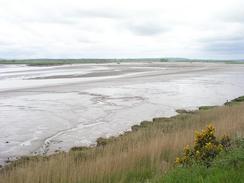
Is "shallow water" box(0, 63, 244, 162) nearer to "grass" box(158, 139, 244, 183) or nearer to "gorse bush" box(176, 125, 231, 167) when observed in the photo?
"gorse bush" box(176, 125, 231, 167)

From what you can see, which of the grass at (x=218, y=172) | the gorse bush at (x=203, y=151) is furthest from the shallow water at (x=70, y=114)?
the grass at (x=218, y=172)

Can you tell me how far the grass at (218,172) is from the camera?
14.6 ft

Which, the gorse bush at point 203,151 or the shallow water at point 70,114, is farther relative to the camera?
the shallow water at point 70,114

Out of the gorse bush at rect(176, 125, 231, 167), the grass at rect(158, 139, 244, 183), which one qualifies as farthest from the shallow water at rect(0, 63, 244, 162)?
the grass at rect(158, 139, 244, 183)

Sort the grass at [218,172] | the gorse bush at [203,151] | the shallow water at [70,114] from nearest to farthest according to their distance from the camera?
the grass at [218,172], the gorse bush at [203,151], the shallow water at [70,114]

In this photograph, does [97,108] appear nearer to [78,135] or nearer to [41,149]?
[78,135]

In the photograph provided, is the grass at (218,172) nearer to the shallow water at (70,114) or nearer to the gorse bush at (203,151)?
the gorse bush at (203,151)

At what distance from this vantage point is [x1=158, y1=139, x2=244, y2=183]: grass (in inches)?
175

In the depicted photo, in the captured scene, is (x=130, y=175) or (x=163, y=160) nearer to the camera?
(x=130, y=175)

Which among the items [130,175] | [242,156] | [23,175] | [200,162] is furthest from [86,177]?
[242,156]

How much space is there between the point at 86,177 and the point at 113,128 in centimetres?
1063

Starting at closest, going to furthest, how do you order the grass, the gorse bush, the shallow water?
the grass → the gorse bush → the shallow water

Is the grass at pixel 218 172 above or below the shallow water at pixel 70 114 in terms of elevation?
above

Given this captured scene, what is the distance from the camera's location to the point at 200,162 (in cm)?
561
